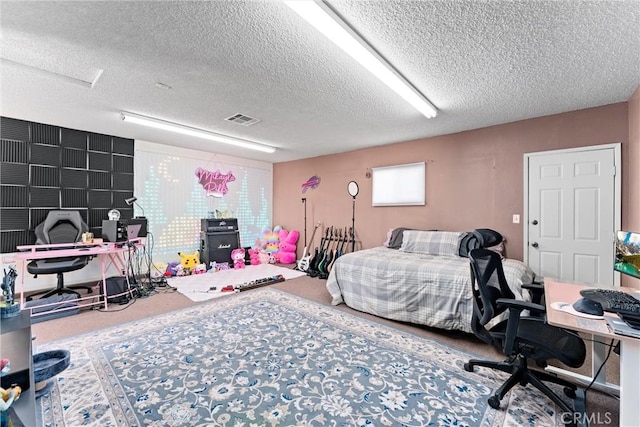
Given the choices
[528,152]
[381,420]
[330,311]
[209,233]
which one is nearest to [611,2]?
[528,152]

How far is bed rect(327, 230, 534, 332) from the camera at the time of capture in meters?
2.75

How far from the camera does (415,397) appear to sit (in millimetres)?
1851

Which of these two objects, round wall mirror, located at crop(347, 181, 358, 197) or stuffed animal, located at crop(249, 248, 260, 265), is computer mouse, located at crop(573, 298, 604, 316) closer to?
round wall mirror, located at crop(347, 181, 358, 197)

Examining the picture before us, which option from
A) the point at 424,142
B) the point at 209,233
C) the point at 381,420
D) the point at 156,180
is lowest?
the point at 381,420

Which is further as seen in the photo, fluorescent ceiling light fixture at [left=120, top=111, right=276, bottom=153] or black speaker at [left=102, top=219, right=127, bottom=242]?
black speaker at [left=102, top=219, right=127, bottom=242]

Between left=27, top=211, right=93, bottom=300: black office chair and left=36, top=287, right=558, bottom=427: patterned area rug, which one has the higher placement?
left=27, top=211, right=93, bottom=300: black office chair

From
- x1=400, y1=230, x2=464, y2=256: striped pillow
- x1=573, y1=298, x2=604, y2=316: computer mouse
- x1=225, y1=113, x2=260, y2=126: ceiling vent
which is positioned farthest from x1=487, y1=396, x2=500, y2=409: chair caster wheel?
x1=225, y1=113, x2=260, y2=126: ceiling vent

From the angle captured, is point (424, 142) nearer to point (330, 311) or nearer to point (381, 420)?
point (330, 311)

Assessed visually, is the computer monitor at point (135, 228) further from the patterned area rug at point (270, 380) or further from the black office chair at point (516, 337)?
the black office chair at point (516, 337)

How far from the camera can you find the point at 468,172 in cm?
413

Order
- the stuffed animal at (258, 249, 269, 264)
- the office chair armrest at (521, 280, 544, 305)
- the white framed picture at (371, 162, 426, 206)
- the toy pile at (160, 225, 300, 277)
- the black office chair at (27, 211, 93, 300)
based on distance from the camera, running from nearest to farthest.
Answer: the office chair armrest at (521, 280, 544, 305), the black office chair at (27, 211, 93, 300), the white framed picture at (371, 162, 426, 206), the toy pile at (160, 225, 300, 277), the stuffed animal at (258, 249, 269, 264)

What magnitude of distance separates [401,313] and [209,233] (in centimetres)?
419

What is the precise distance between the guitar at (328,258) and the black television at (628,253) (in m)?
3.82

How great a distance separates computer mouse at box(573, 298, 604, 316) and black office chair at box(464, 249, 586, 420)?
0.58 ft
